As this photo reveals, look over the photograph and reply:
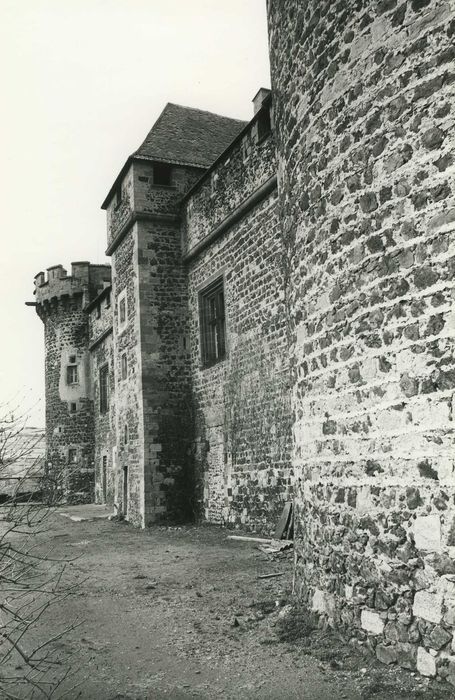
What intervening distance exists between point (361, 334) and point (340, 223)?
33.8 inches

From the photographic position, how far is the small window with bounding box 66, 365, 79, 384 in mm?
24797

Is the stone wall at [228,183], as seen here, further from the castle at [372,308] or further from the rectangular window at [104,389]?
the rectangular window at [104,389]

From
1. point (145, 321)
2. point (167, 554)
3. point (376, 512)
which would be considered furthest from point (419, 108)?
point (145, 321)

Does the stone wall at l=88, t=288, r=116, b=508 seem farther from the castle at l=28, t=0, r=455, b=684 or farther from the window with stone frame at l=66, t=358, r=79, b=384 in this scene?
the castle at l=28, t=0, r=455, b=684

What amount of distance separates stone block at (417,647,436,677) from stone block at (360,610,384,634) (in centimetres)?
35

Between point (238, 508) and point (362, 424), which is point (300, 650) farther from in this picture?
point (238, 508)

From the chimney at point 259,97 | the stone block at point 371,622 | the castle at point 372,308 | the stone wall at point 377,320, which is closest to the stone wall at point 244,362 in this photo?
the castle at point 372,308

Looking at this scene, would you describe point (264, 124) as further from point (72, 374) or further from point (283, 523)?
point (72, 374)

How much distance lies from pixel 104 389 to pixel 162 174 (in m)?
11.0

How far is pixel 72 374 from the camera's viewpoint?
81.7 ft

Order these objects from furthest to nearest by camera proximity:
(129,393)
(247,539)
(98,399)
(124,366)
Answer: (98,399) < (124,366) < (129,393) < (247,539)

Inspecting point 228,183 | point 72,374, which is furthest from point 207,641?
point 72,374

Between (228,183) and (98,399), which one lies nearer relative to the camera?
(228,183)

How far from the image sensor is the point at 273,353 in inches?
382
